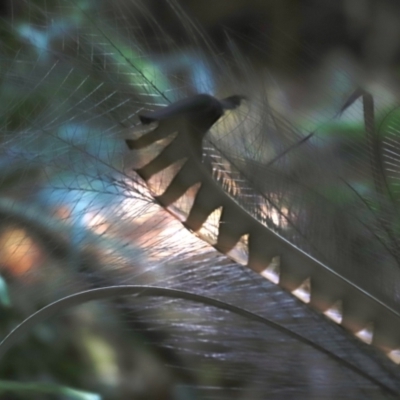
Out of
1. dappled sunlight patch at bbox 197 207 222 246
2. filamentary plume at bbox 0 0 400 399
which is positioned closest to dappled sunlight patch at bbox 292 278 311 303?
filamentary plume at bbox 0 0 400 399

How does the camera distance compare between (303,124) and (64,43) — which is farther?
(303,124)

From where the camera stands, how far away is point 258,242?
0.55 m

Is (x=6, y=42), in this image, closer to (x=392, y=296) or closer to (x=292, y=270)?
(x=292, y=270)

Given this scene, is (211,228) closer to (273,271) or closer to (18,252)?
(273,271)

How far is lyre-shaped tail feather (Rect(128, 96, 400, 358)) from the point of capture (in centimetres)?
53

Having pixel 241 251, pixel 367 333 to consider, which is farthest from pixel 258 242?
pixel 367 333

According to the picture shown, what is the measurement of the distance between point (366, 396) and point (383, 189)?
24 cm

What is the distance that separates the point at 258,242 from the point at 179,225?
0.29 ft

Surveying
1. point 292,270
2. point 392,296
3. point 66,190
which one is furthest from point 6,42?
point 392,296

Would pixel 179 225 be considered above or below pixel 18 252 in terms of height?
above

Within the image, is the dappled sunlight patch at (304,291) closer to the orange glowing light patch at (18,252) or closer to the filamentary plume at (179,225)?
the filamentary plume at (179,225)

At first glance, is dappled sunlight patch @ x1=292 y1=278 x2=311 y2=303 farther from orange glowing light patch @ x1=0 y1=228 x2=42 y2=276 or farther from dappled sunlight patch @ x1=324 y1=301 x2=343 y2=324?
orange glowing light patch @ x1=0 y1=228 x2=42 y2=276

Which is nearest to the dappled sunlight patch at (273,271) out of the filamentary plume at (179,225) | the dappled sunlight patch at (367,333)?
the filamentary plume at (179,225)

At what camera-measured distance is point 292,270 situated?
21.8 inches
